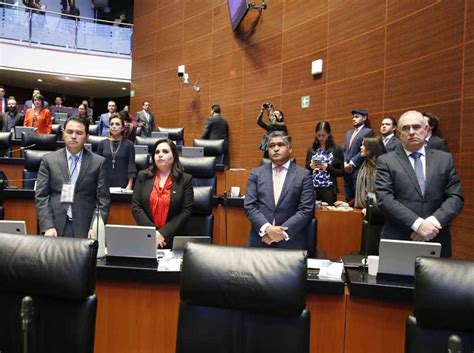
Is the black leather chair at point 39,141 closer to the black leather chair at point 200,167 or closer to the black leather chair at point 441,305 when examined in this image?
the black leather chair at point 200,167

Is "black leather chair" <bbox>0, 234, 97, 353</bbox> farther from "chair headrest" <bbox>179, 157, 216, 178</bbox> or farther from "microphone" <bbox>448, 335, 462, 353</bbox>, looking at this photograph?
"chair headrest" <bbox>179, 157, 216, 178</bbox>

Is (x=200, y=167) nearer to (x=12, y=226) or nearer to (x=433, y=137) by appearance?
(x=433, y=137)

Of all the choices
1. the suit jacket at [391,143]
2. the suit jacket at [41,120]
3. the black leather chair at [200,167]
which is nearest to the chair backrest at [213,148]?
the black leather chair at [200,167]

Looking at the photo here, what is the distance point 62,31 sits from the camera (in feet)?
37.5

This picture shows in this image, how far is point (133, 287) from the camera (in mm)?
1918

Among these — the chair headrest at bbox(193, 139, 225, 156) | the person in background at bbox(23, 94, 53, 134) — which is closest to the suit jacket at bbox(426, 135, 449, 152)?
the chair headrest at bbox(193, 139, 225, 156)

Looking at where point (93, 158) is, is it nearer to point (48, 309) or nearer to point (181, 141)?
point (48, 309)

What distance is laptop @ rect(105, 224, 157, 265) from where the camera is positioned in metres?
1.98

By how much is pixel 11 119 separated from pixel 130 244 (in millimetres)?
6496

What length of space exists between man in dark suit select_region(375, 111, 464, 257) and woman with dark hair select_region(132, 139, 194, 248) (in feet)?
4.06

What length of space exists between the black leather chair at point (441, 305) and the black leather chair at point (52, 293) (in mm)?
994

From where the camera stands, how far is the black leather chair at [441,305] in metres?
1.24

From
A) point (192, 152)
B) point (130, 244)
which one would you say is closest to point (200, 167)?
point (192, 152)

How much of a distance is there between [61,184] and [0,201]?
1279 millimetres
